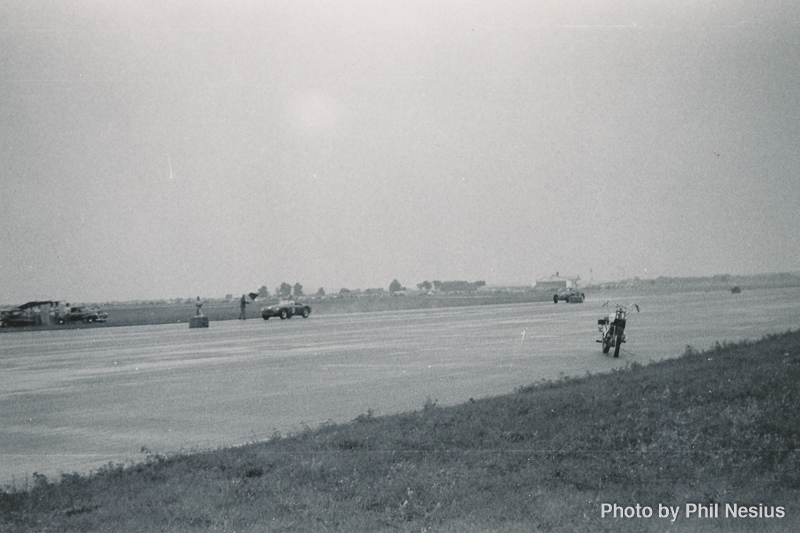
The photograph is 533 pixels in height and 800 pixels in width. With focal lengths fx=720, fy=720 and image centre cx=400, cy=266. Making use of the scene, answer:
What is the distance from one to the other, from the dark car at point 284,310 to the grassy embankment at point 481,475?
3863 cm

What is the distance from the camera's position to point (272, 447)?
8.78 metres

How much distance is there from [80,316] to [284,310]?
50.5 feet

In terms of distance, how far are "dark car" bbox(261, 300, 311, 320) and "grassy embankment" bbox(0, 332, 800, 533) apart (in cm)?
3863

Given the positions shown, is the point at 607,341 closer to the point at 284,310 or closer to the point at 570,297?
the point at 284,310

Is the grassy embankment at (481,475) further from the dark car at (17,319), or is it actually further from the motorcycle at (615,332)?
the dark car at (17,319)

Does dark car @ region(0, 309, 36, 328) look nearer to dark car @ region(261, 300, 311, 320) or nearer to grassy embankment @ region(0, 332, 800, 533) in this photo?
dark car @ region(261, 300, 311, 320)

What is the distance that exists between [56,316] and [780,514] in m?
53.9

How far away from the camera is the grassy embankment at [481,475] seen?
20.2ft

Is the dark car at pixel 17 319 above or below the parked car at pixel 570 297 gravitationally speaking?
above

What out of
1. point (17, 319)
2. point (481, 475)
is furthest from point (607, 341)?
point (17, 319)

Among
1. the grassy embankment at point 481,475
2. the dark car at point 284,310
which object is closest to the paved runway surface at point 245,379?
the grassy embankment at point 481,475

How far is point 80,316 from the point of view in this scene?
5231 cm

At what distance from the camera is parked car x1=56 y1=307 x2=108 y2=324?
52125mm

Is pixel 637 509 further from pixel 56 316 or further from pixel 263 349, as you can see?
pixel 56 316
